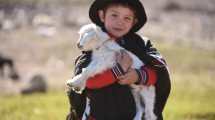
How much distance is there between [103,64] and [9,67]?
1821 cm

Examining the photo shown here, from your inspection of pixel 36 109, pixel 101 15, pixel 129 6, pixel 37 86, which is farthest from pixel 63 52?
pixel 129 6

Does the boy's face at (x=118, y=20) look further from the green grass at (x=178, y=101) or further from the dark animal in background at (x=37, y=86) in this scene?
the dark animal in background at (x=37, y=86)

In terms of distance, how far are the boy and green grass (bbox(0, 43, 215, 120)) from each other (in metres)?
5.31

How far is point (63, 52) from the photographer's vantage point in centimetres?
2581

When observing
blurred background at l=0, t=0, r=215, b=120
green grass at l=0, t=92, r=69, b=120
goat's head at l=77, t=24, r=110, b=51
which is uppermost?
goat's head at l=77, t=24, r=110, b=51

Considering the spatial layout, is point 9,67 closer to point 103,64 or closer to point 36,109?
point 36,109

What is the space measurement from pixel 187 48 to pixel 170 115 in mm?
15311

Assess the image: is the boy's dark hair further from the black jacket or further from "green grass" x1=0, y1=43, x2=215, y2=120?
"green grass" x1=0, y1=43, x2=215, y2=120

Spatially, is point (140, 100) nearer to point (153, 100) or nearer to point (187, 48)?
point (153, 100)

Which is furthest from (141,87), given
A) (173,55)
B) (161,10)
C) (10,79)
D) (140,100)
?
(161,10)

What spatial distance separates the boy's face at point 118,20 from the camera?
5582mm

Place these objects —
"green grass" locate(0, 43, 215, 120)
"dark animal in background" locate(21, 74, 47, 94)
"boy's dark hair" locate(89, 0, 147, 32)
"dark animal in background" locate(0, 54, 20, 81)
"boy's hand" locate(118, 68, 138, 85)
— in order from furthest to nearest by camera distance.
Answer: "dark animal in background" locate(0, 54, 20, 81) < "dark animal in background" locate(21, 74, 47, 94) < "green grass" locate(0, 43, 215, 120) < "boy's dark hair" locate(89, 0, 147, 32) < "boy's hand" locate(118, 68, 138, 85)

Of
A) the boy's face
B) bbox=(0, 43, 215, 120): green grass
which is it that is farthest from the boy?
bbox=(0, 43, 215, 120): green grass

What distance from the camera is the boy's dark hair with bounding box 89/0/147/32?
18.5ft
